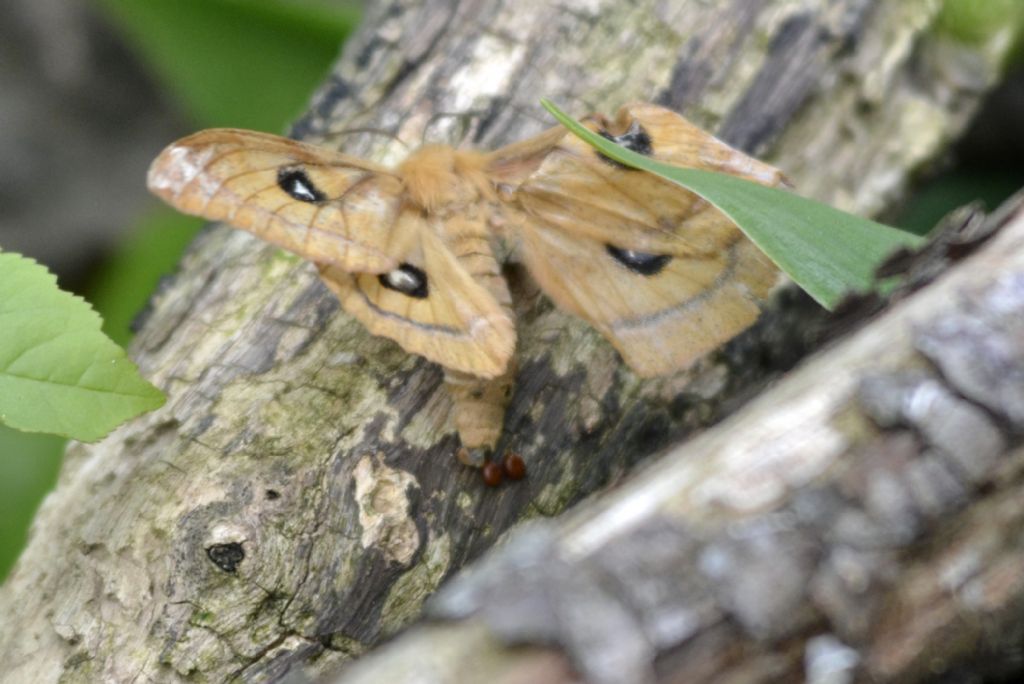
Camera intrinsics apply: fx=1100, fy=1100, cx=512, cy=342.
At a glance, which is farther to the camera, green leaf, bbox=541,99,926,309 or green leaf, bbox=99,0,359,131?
green leaf, bbox=99,0,359,131

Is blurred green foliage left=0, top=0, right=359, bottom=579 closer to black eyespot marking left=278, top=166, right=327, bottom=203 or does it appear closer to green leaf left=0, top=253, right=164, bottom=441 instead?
black eyespot marking left=278, top=166, right=327, bottom=203

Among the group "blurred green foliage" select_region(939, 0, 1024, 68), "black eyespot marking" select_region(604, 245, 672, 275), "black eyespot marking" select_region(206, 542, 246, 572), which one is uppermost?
"blurred green foliage" select_region(939, 0, 1024, 68)

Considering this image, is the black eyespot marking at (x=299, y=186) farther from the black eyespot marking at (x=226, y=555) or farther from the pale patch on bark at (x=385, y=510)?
the black eyespot marking at (x=226, y=555)

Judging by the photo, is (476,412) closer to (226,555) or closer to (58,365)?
(226,555)

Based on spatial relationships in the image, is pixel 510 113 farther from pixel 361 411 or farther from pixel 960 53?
pixel 960 53

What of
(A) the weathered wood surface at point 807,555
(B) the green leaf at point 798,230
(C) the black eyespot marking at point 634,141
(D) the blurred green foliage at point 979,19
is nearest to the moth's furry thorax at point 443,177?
(C) the black eyespot marking at point 634,141

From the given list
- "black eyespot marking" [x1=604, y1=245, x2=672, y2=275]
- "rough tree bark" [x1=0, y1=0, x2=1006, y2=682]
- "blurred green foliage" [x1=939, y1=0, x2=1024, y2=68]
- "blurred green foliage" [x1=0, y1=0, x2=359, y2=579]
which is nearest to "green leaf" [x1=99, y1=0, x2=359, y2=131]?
"blurred green foliage" [x1=0, y1=0, x2=359, y2=579]

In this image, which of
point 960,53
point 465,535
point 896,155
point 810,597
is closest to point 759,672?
point 810,597
